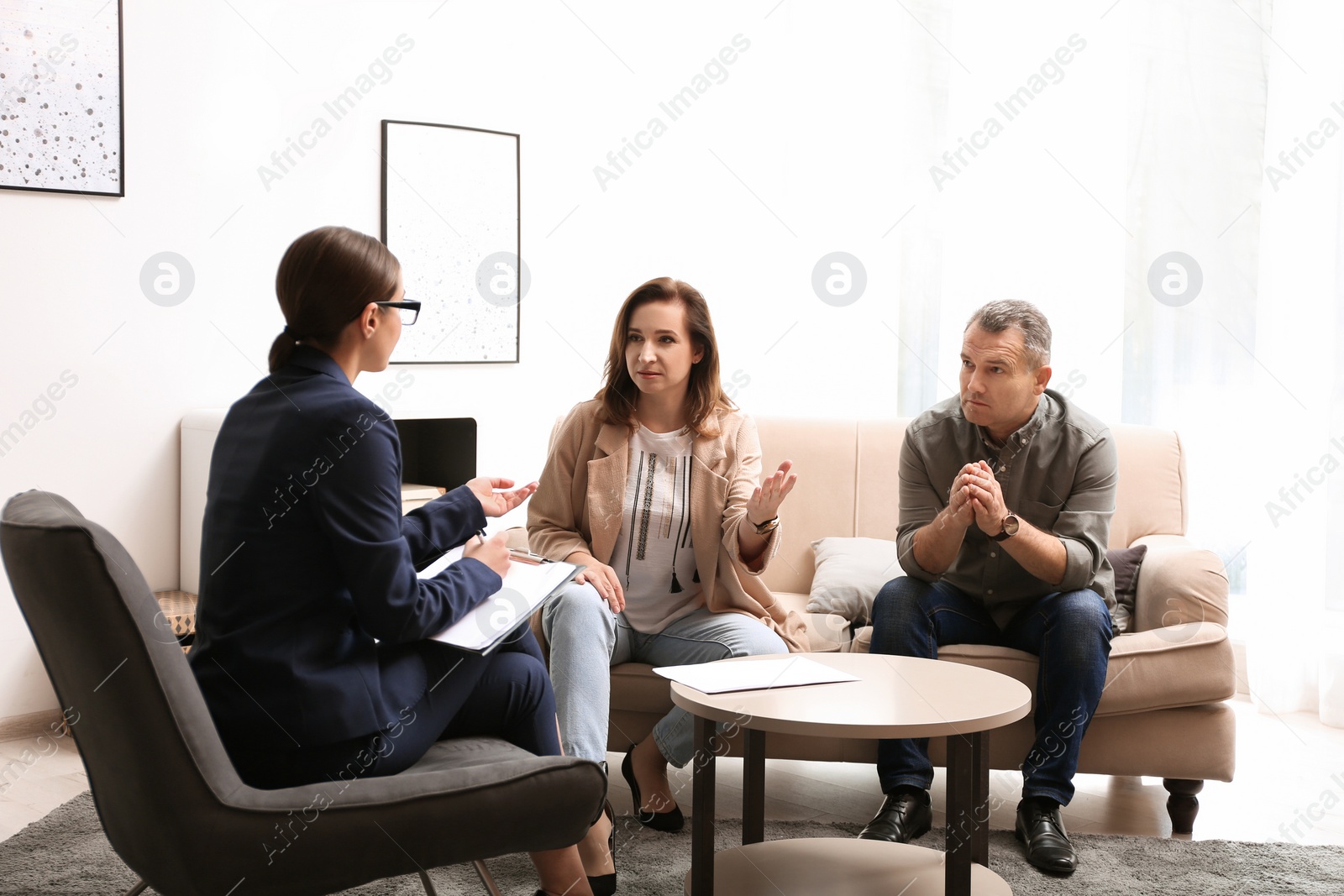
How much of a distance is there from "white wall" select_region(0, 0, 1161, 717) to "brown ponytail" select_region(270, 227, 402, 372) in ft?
5.81

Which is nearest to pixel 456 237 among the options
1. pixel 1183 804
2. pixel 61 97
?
pixel 61 97

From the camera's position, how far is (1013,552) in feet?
7.17

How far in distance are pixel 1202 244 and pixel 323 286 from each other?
288 cm

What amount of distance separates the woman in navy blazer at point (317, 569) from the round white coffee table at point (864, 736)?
466 mm

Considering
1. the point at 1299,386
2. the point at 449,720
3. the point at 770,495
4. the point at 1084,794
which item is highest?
the point at 1299,386

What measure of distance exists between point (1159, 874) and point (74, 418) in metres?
2.77

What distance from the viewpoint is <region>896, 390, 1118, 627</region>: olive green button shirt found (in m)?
2.30

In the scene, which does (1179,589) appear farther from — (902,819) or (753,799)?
(753,799)

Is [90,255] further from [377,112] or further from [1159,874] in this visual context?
[1159,874]

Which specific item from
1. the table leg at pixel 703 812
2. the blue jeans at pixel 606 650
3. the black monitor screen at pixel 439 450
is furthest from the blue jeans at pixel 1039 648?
the black monitor screen at pixel 439 450

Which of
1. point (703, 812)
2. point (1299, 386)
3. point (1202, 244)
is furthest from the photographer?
point (1202, 244)

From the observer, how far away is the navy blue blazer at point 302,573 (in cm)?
129

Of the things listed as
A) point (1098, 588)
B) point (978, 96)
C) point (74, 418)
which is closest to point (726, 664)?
point (1098, 588)

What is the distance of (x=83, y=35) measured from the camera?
9.32ft
